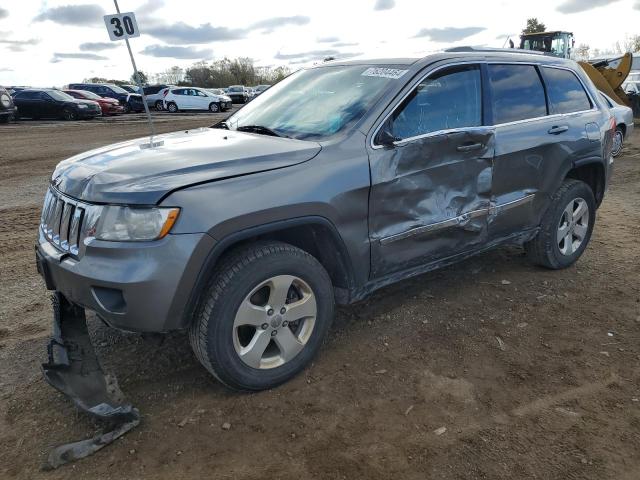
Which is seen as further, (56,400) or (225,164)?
(56,400)

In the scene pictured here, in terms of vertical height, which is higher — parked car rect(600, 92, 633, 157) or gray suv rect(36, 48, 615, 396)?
gray suv rect(36, 48, 615, 396)

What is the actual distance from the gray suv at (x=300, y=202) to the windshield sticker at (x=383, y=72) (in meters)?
0.01

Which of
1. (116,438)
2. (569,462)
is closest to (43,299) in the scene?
(116,438)

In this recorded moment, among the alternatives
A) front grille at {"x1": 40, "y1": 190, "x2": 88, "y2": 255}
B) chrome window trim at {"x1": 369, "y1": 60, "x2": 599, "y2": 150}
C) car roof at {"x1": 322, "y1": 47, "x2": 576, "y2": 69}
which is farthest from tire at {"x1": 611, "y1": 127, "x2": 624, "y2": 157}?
front grille at {"x1": 40, "y1": 190, "x2": 88, "y2": 255}

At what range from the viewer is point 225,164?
9.16 ft

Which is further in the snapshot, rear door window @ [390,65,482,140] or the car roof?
the car roof

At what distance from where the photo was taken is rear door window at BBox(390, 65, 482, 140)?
3355mm

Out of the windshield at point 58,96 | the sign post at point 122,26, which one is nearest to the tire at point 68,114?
the windshield at point 58,96

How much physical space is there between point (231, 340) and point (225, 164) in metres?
0.93

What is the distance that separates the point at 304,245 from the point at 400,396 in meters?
1.04

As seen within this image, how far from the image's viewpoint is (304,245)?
3.23 meters

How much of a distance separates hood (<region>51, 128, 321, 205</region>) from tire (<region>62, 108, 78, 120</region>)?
22.4 metres

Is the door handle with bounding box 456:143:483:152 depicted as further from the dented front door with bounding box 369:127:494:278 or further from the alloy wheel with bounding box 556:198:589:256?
the alloy wheel with bounding box 556:198:589:256

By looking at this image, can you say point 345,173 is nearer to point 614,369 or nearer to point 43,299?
point 614,369
